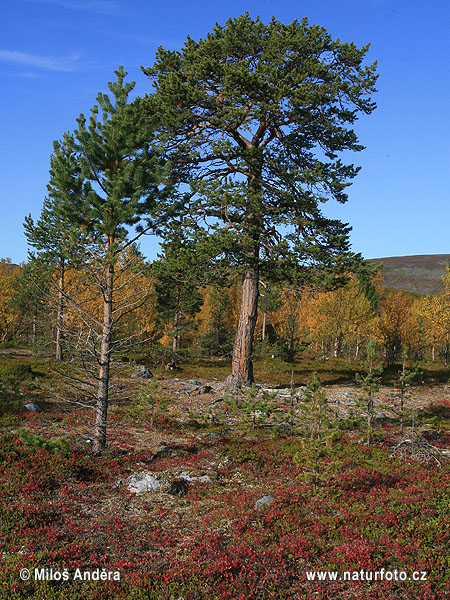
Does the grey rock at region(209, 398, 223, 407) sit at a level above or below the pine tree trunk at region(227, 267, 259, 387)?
below

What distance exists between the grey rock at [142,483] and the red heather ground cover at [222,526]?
0.31 metres

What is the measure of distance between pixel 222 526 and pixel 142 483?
245 centimetres

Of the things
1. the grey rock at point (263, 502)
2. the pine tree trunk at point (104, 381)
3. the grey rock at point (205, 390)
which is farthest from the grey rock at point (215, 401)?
the grey rock at point (263, 502)

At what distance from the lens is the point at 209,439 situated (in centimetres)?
1262

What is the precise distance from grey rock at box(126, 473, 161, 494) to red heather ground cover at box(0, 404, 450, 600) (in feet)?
1.02

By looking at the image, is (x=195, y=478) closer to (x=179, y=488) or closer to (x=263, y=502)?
(x=179, y=488)

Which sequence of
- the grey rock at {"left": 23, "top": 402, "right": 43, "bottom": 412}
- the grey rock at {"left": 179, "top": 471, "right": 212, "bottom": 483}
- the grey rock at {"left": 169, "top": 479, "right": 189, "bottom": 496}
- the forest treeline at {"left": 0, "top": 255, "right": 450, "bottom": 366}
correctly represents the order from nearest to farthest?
the grey rock at {"left": 169, "top": 479, "right": 189, "bottom": 496}
the grey rock at {"left": 179, "top": 471, "right": 212, "bottom": 483}
the grey rock at {"left": 23, "top": 402, "right": 43, "bottom": 412}
the forest treeline at {"left": 0, "top": 255, "right": 450, "bottom": 366}

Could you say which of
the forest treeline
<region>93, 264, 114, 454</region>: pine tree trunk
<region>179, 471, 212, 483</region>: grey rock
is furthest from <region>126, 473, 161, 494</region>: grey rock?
the forest treeline

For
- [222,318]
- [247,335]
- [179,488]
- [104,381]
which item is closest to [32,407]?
[104,381]

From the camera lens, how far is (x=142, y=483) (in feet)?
30.0

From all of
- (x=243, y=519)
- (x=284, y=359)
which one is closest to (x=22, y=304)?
(x=284, y=359)

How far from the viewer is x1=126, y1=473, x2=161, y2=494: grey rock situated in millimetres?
8984

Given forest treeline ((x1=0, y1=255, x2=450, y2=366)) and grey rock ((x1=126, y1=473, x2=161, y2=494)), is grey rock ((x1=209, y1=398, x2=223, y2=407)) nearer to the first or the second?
forest treeline ((x1=0, y1=255, x2=450, y2=366))

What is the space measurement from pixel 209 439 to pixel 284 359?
2454cm
